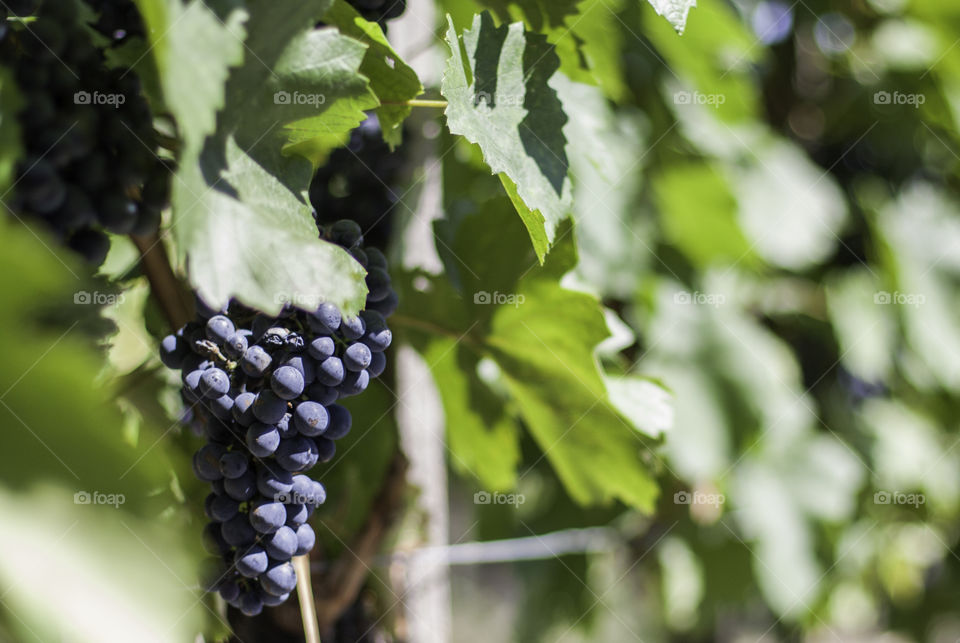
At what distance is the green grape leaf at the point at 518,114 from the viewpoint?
0.51 metres

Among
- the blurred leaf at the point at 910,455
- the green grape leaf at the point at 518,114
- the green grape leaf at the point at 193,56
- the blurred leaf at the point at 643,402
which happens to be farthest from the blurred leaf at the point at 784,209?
the green grape leaf at the point at 193,56

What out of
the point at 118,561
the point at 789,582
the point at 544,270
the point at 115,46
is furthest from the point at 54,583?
the point at 789,582

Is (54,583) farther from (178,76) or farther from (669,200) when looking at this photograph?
(669,200)

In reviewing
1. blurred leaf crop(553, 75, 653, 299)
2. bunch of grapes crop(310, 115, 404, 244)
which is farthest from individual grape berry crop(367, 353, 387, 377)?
blurred leaf crop(553, 75, 653, 299)

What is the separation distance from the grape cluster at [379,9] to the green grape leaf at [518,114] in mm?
105

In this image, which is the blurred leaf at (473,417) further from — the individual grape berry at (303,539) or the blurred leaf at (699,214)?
the blurred leaf at (699,214)

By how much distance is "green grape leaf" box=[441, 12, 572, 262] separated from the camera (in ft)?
1.68

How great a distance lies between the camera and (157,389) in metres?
0.64

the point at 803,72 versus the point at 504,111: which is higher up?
the point at 504,111

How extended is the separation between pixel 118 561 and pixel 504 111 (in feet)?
1.26

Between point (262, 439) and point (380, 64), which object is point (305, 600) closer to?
point (262, 439)

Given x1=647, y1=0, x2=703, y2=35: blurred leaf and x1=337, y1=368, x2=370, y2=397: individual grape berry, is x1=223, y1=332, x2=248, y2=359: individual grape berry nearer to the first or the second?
x1=337, y1=368, x2=370, y2=397: individual grape berry

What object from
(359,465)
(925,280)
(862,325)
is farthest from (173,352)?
(925,280)

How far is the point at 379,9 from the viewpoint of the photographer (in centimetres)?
61
